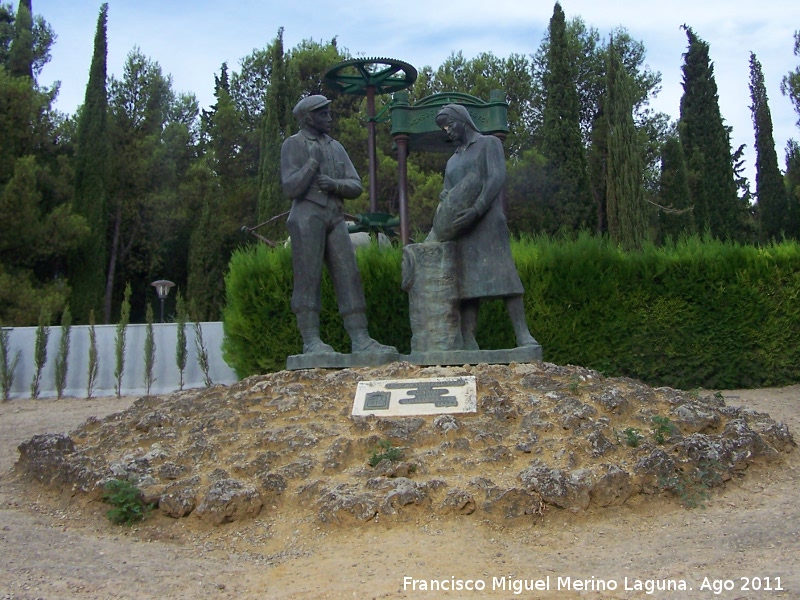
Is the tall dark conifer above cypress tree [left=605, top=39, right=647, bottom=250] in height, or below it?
above

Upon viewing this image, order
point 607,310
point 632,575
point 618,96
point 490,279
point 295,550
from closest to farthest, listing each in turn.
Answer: point 632,575 → point 295,550 → point 490,279 → point 607,310 → point 618,96

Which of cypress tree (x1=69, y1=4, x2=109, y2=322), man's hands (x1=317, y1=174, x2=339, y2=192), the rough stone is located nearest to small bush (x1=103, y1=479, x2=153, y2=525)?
the rough stone

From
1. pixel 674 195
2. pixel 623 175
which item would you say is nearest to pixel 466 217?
pixel 623 175

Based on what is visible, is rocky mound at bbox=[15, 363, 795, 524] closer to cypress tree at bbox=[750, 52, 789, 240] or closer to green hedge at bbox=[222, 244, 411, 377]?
green hedge at bbox=[222, 244, 411, 377]

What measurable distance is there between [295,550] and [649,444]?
2.47m

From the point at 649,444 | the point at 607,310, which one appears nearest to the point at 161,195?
the point at 607,310

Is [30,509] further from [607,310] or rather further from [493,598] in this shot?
[607,310]

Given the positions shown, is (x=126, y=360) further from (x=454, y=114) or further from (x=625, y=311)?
(x=454, y=114)

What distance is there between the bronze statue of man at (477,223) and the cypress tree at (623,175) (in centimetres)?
1388

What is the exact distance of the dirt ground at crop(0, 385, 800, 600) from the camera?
12.7 feet

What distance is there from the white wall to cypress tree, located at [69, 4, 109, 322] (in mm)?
8959

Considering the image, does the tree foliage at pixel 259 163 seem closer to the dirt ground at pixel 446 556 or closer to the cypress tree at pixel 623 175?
the cypress tree at pixel 623 175

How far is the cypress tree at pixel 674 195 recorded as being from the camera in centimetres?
2395

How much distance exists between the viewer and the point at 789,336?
10.5 m
